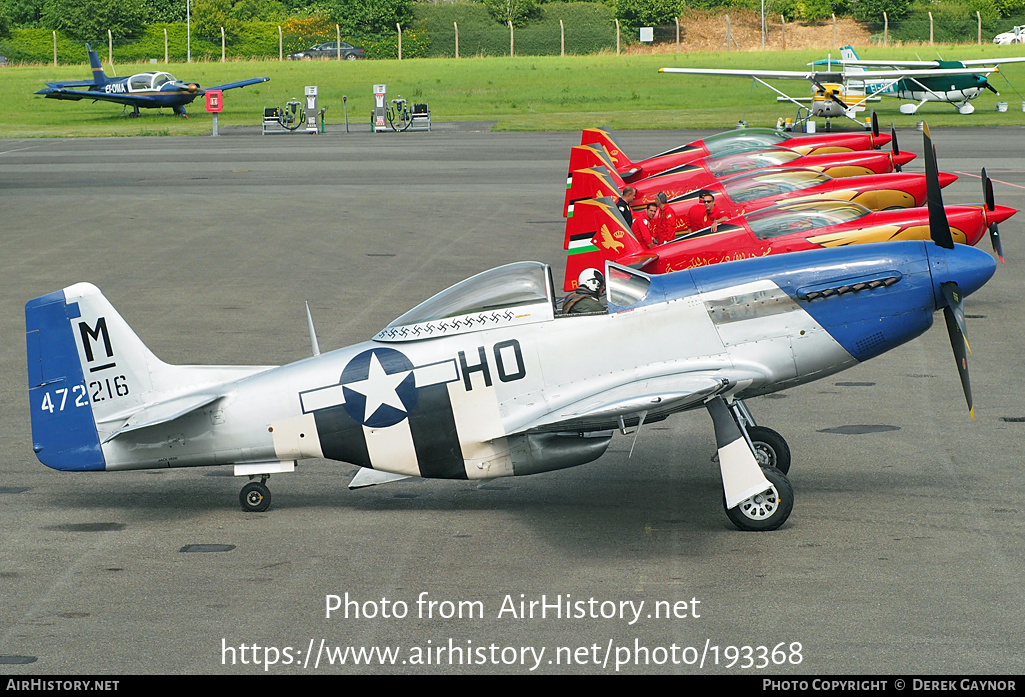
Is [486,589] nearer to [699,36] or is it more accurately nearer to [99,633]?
[99,633]

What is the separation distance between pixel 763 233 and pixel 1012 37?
8955cm

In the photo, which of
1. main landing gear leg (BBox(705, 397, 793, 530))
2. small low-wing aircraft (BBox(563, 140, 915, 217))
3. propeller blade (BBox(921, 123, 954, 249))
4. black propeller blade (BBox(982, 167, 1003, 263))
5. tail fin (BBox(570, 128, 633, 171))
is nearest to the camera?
main landing gear leg (BBox(705, 397, 793, 530))

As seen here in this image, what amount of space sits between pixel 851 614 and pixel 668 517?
203 centimetres

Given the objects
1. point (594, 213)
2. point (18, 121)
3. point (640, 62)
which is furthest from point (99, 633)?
point (640, 62)

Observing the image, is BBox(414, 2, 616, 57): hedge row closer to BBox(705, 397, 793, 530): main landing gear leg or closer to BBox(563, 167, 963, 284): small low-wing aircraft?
BBox(563, 167, 963, 284): small low-wing aircraft

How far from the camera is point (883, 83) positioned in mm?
54906

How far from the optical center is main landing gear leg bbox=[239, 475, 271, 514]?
29.0 ft

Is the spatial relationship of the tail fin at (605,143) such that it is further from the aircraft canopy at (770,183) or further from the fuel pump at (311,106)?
the fuel pump at (311,106)

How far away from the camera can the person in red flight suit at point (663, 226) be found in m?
17.1

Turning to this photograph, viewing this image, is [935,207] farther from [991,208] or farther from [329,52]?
[329,52]

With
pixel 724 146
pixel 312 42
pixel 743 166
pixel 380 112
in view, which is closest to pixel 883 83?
pixel 380 112

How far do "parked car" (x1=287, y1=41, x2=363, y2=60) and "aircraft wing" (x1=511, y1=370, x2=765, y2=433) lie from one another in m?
92.0

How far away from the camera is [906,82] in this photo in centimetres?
5131

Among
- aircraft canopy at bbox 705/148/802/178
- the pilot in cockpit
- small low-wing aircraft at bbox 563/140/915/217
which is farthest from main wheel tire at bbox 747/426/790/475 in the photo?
aircraft canopy at bbox 705/148/802/178
